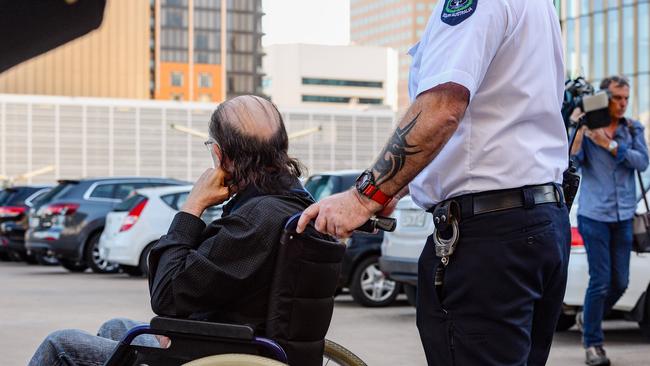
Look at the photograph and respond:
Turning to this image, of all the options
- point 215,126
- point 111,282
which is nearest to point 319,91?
point 111,282

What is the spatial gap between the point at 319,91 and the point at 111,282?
162697 mm

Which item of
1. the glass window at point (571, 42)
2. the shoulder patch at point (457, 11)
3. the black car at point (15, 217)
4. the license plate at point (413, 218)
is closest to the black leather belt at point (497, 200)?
the shoulder patch at point (457, 11)

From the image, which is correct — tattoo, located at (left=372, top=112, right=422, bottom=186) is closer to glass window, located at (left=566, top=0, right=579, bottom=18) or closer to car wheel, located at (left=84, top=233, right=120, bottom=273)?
car wheel, located at (left=84, top=233, right=120, bottom=273)

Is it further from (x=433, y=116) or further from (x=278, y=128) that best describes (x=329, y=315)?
(x=433, y=116)

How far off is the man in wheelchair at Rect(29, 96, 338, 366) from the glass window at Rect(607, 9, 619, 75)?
55494 mm

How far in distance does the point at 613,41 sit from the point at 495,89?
56604mm

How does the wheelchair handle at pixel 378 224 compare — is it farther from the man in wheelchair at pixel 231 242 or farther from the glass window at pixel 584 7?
the glass window at pixel 584 7

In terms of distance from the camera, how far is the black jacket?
10.7 feet

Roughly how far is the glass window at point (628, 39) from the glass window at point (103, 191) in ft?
137

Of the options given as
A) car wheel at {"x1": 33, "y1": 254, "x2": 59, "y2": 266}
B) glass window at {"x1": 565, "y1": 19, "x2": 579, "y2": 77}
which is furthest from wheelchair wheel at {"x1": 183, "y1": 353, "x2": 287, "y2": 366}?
glass window at {"x1": 565, "y1": 19, "x2": 579, "y2": 77}

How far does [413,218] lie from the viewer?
1022 cm

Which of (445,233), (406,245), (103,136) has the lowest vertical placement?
(406,245)

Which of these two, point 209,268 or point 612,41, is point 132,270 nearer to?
point 209,268

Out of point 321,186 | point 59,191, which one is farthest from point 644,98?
point 321,186
